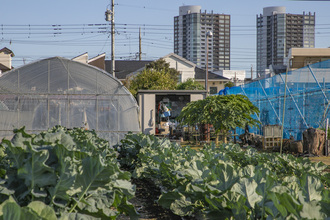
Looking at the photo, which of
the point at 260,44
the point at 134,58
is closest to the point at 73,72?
the point at 134,58

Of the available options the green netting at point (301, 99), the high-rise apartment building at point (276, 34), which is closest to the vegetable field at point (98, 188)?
the green netting at point (301, 99)

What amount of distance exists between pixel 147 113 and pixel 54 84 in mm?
8444

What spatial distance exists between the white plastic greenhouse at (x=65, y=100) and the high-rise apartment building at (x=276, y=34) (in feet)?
369

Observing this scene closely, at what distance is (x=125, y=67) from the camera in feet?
192

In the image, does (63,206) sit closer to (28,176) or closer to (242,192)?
(28,176)

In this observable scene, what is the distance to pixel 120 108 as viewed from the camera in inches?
759

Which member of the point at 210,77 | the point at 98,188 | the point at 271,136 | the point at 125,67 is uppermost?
the point at 125,67

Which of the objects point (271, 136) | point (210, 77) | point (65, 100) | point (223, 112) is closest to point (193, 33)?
point (210, 77)

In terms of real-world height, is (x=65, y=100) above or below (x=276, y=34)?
below

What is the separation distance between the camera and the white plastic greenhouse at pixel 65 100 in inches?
750

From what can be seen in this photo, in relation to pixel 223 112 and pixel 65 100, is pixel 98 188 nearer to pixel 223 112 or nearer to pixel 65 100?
pixel 223 112

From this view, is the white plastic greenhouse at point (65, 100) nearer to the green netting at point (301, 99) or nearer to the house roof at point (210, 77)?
the green netting at point (301, 99)

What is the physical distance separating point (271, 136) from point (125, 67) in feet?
134

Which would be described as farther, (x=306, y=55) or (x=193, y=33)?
(x=193, y=33)
